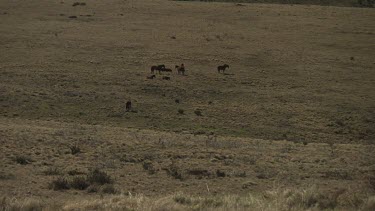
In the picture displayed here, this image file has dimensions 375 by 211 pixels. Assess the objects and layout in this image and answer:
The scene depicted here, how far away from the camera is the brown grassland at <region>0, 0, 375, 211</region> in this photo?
1340 centimetres

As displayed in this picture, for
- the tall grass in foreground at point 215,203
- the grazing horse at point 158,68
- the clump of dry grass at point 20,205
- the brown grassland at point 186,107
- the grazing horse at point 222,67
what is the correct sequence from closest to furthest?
the clump of dry grass at point 20,205
the tall grass in foreground at point 215,203
the brown grassland at point 186,107
the grazing horse at point 158,68
the grazing horse at point 222,67

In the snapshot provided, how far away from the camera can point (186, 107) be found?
35188 millimetres

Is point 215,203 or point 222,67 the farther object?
point 222,67

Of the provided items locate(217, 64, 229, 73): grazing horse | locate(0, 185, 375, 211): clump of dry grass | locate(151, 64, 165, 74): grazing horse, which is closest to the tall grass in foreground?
locate(0, 185, 375, 211): clump of dry grass

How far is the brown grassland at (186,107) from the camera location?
13398 millimetres

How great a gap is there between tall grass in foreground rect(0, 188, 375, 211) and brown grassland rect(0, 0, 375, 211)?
0.16ft

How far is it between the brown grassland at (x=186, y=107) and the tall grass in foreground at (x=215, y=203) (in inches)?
1.9

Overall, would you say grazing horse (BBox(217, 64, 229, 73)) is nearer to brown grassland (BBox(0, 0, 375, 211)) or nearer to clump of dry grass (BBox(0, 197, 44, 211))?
brown grassland (BBox(0, 0, 375, 211))

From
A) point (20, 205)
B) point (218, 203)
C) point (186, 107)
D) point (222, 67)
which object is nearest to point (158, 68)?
point (222, 67)

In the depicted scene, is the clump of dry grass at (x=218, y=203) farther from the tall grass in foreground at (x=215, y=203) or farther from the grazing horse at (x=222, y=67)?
the grazing horse at (x=222, y=67)

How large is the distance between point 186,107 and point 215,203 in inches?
961

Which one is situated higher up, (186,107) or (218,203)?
(218,203)

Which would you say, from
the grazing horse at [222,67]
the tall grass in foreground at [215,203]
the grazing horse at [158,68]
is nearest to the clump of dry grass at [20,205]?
the tall grass in foreground at [215,203]

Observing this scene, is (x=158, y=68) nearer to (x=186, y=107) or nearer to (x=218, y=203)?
(x=186, y=107)
